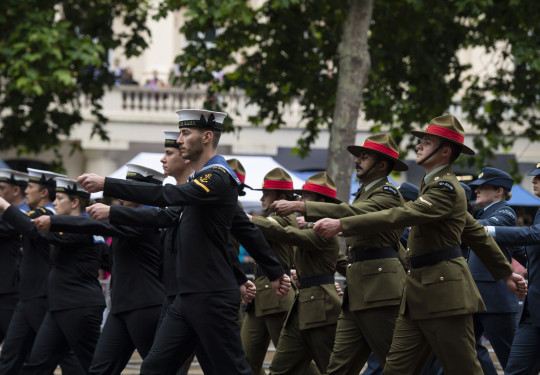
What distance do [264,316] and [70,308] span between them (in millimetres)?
1684

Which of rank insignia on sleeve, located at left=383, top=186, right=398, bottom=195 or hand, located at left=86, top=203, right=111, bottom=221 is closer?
hand, located at left=86, top=203, right=111, bottom=221

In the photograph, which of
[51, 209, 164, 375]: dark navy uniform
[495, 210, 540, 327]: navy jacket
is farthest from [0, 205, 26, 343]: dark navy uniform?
[495, 210, 540, 327]: navy jacket

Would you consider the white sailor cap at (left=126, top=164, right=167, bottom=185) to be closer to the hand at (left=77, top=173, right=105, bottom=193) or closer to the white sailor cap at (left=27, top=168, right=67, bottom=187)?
the white sailor cap at (left=27, top=168, right=67, bottom=187)

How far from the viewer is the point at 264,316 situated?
30.3 feet

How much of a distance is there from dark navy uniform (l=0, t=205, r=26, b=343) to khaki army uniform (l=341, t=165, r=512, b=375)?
4.36 m

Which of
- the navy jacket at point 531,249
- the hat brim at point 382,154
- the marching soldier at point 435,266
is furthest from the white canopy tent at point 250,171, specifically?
the marching soldier at point 435,266

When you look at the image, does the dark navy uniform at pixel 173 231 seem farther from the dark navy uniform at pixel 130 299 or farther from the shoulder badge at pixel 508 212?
the shoulder badge at pixel 508 212

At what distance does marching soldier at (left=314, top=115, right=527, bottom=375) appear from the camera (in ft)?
22.3

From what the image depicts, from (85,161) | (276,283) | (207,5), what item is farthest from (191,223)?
(85,161)

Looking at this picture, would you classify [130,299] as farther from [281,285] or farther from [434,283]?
[434,283]

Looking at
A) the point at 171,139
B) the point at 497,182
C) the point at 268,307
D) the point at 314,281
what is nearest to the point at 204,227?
the point at 171,139

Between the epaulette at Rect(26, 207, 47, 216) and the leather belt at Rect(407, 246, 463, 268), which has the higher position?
the leather belt at Rect(407, 246, 463, 268)

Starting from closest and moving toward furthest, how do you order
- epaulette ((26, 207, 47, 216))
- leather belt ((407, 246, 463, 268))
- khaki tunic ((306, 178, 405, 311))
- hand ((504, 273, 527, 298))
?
1. leather belt ((407, 246, 463, 268))
2. khaki tunic ((306, 178, 405, 311))
3. hand ((504, 273, 527, 298))
4. epaulette ((26, 207, 47, 216))

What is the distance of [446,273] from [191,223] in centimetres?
173
